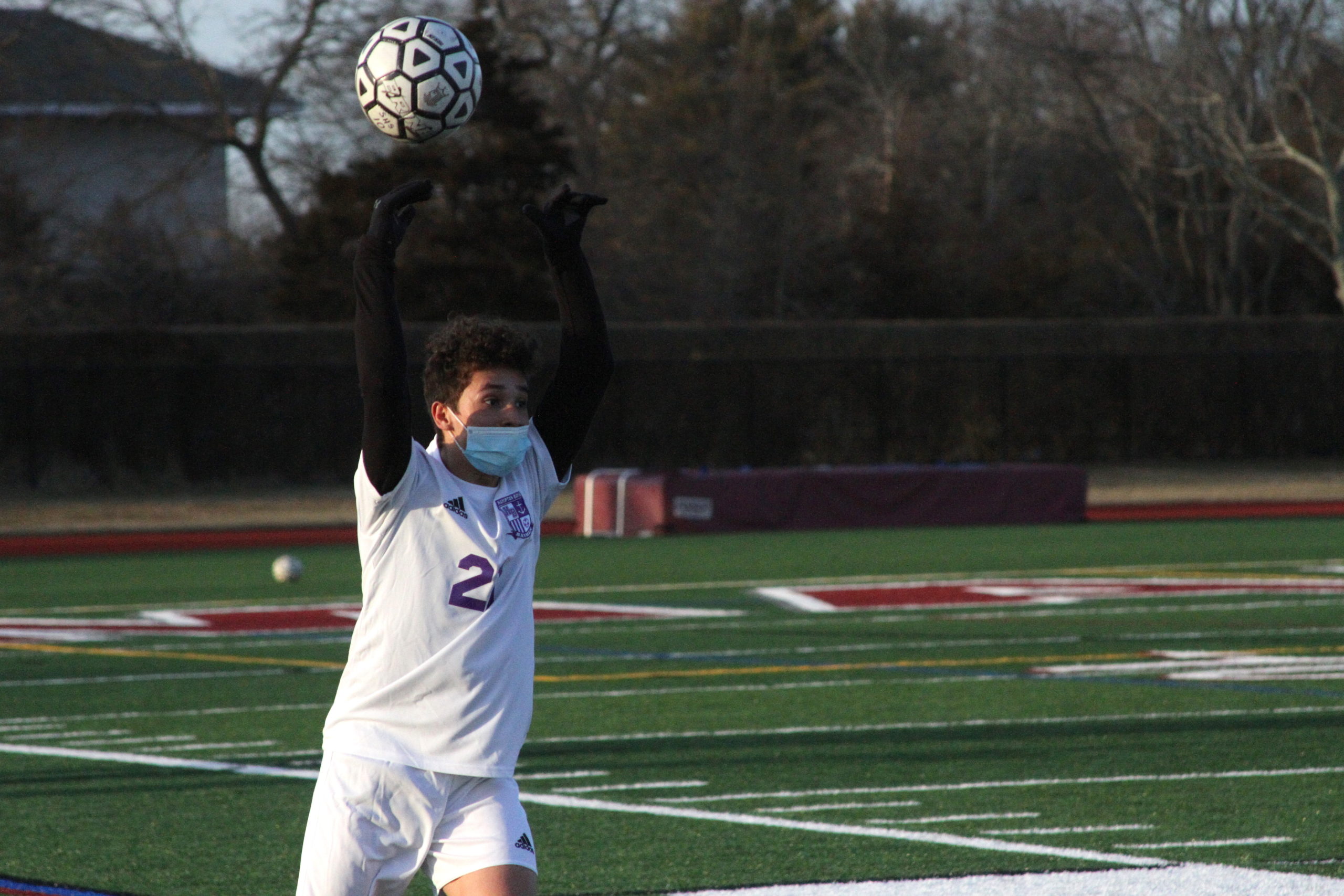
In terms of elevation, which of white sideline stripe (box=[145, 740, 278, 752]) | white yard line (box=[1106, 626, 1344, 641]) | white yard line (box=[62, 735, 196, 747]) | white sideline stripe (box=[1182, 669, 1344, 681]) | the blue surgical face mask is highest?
the blue surgical face mask

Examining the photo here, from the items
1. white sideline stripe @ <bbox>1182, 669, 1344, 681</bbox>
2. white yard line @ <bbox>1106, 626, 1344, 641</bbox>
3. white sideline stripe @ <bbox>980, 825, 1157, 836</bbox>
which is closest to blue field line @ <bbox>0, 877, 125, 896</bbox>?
white sideline stripe @ <bbox>980, 825, 1157, 836</bbox>

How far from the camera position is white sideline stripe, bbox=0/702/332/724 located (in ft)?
32.1

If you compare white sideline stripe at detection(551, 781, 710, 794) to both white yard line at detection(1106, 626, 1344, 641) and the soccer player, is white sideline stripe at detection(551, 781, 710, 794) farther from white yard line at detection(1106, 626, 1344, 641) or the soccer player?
white yard line at detection(1106, 626, 1344, 641)

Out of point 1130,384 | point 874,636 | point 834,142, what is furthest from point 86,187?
point 874,636

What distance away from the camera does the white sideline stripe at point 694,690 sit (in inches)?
410

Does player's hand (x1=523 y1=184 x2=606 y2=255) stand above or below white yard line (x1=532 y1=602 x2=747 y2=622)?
above

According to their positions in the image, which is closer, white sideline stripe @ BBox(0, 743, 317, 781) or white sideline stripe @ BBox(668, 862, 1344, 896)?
white sideline stripe @ BBox(668, 862, 1344, 896)

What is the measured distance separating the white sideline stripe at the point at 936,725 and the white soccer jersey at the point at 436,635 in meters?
5.02

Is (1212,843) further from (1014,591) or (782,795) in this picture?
(1014,591)

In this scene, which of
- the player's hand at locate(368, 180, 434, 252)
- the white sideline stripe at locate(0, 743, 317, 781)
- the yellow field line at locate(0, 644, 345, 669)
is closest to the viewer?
the player's hand at locate(368, 180, 434, 252)

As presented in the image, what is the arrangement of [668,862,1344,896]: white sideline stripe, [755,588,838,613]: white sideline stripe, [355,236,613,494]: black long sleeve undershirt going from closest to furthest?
[355,236,613,494]: black long sleeve undershirt → [668,862,1344,896]: white sideline stripe → [755,588,838,613]: white sideline stripe

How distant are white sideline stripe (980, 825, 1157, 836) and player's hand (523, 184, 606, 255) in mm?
3384

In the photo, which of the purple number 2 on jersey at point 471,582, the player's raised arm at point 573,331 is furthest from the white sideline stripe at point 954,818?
the purple number 2 on jersey at point 471,582

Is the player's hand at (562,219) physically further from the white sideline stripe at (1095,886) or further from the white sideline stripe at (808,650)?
the white sideline stripe at (808,650)
